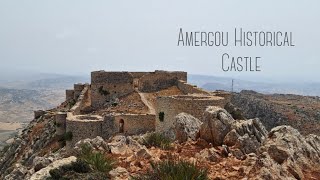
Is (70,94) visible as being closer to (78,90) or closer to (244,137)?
(78,90)

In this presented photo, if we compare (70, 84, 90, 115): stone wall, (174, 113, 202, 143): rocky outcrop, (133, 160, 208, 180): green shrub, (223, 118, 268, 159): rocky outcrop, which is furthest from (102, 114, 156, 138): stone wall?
(133, 160, 208, 180): green shrub

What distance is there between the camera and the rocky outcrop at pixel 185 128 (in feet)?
52.4

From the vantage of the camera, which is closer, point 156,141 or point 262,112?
point 156,141

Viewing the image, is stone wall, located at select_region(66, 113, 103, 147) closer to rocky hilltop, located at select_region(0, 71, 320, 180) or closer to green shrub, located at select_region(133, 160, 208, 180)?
rocky hilltop, located at select_region(0, 71, 320, 180)

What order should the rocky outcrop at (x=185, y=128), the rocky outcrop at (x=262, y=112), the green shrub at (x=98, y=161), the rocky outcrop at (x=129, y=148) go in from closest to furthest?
the green shrub at (x=98, y=161) < the rocky outcrop at (x=129, y=148) < the rocky outcrop at (x=185, y=128) < the rocky outcrop at (x=262, y=112)

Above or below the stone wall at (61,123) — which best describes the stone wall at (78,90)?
above

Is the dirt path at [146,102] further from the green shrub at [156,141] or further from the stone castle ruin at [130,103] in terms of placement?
the green shrub at [156,141]

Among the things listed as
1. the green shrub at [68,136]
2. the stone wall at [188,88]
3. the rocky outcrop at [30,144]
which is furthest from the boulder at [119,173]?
the stone wall at [188,88]

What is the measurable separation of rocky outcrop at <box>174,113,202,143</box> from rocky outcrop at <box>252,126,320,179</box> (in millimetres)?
3917

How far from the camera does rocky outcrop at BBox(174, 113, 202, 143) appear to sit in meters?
16.0

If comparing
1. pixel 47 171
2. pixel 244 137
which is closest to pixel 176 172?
pixel 244 137

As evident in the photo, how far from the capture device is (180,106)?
23.6 metres

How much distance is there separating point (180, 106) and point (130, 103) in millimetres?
12076

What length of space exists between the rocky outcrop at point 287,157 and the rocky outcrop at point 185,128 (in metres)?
3.92
